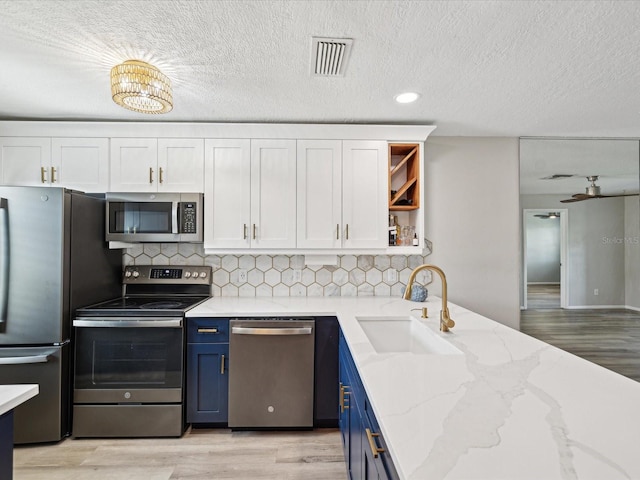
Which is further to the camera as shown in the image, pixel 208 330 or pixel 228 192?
pixel 228 192

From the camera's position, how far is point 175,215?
101 inches

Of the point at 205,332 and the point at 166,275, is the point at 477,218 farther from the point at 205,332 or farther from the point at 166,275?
the point at 166,275

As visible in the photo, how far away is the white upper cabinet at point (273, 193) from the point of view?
8.70 ft

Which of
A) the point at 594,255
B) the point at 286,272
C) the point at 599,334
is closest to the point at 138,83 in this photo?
the point at 286,272

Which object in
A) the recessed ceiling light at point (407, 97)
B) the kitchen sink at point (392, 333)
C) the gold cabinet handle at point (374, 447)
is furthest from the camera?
the recessed ceiling light at point (407, 97)

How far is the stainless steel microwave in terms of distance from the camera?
257 centimetres

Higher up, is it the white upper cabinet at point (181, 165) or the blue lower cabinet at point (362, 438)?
the white upper cabinet at point (181, 165)

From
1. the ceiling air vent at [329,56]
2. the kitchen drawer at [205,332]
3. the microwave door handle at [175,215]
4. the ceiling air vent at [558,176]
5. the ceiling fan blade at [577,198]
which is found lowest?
the kitchen drawer at [205,332]

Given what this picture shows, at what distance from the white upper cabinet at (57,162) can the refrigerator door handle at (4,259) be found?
0.54 m

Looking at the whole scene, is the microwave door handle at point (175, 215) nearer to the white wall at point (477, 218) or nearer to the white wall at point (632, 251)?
the white wall at point (477, 218)

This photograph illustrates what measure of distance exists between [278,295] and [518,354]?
6.48ft

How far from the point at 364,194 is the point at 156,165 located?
5.57 ft

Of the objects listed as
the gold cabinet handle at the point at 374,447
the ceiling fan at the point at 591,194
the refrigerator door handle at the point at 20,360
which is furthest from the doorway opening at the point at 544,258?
the refrigerator door handle at the point at 20,360

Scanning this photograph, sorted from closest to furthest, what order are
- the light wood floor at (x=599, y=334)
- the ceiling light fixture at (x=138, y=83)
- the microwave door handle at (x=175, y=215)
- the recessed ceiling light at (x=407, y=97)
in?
the ceiling light fixture at (x=138, y=83)
the recessed ceiling light at (x=407, y=97)
the microwave door handle at (x=175, y=215)
the light wood floor at (x=599, y=334)
